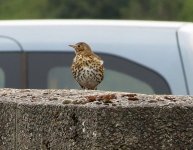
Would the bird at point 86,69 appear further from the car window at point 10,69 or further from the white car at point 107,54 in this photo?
the car window at point 10,69

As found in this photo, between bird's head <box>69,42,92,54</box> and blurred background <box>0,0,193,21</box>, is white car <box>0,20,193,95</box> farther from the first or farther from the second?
blurred background <box>0,0,193,21</box>

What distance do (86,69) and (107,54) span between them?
2.23m

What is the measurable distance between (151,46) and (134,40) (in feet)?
0.51

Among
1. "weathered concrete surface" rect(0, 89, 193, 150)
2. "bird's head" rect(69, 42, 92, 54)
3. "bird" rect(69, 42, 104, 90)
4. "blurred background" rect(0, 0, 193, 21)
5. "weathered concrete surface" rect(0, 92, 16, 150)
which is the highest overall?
"blurred background" rect(0, 0, 193, 21)

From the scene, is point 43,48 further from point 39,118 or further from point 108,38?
point 39,118

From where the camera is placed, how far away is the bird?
19.4ft

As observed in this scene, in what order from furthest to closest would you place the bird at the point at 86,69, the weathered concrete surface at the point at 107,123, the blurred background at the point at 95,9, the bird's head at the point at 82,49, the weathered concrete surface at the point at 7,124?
1. the blurred background at the point at 95,9
2. the bird's head at the point at 82,49
3. the bird at the point at 86,69
4. the weathered concrete surface at the point at 7,124
5. the weathered concrete surface at the point at 107,123

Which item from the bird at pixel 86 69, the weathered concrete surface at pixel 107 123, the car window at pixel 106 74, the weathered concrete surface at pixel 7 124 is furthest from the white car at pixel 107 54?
the weathered concrete surface at pixel 107 123

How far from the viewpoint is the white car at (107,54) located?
328 inches

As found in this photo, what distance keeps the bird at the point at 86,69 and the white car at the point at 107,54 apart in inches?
66.7

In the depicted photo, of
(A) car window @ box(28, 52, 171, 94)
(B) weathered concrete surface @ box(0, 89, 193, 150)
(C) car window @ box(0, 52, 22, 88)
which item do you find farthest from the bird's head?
(B) weathered concrete surface @ box(0, 89, 193, 150)

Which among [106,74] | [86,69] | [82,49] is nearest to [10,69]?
[106,74]

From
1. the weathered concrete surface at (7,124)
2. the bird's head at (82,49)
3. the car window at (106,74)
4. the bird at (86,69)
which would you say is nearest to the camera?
the weathered concrete surface at (7,124)

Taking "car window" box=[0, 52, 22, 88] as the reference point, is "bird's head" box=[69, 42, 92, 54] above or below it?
below
